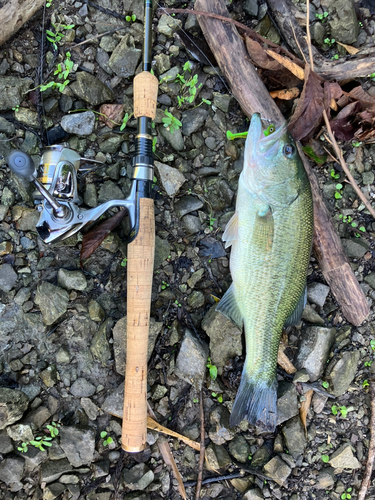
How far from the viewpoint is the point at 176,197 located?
10.4 feet

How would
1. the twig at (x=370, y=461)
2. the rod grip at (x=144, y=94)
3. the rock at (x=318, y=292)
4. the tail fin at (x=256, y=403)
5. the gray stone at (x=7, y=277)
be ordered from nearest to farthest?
the rod grip at (x=144, y=94)
the tail fin at (x=256, y=403)
the gray stone at (x=7, y=277)
the twig at (x=370, y=461)
the rock at (x=318, y=292)

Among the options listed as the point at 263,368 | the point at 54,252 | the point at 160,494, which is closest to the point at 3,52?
the point at 54,252

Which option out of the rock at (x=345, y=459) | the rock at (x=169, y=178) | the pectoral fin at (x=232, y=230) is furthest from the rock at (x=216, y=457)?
the rock at (x=169, y=178)

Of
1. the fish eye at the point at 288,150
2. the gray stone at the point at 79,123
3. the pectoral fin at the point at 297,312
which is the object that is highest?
the gray stone at the point at 79,123

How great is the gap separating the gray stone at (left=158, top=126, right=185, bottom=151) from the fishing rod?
44 cm

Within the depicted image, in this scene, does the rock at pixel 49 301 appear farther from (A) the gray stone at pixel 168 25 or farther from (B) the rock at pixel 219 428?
(A) the gray stone at pixel 168 25

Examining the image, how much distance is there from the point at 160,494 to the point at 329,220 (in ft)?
8.91

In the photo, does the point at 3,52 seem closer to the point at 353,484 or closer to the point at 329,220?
the point at 329,220

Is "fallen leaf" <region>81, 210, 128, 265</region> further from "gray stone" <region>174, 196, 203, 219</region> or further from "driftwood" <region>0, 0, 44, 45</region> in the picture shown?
"driftwood" <region>0, 0, 44, 45</region>

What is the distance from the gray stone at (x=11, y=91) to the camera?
9.64 feet

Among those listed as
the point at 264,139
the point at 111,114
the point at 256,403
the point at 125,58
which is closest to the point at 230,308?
the point at 256,403

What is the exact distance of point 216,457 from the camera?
9.78ft

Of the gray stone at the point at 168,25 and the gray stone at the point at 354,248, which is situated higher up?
the gray stone at the point at 168,25

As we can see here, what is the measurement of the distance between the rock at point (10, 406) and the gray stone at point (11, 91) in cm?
228
